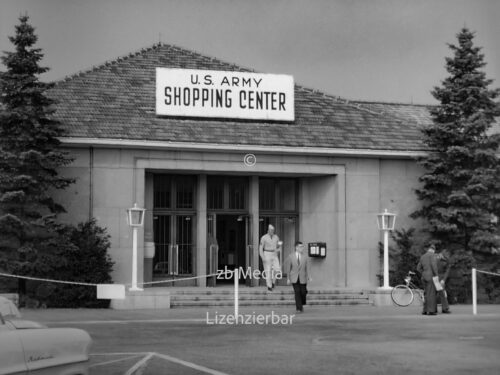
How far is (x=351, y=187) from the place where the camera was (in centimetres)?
2819

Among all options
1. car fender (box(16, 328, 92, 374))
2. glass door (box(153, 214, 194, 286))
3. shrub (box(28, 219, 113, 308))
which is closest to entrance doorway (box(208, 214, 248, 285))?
glass door (box(153, 214, 194, 286))

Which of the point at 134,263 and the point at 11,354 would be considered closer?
the point at 11,354

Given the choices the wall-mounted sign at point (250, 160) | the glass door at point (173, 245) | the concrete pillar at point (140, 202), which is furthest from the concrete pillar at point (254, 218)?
the concrete pillar at point (140, 202)

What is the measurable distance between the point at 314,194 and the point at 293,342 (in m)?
14.7

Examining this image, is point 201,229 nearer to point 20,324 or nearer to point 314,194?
point 314,194

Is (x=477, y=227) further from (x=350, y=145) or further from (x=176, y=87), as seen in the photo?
(x=176, y=87)

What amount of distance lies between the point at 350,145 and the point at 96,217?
28.1 ft

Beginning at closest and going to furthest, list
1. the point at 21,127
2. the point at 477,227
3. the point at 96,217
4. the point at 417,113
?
the point at 21,127 → the point at 96,217 → the point at 477,227 → the point at 417,113

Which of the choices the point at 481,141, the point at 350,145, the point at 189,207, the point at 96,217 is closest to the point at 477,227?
the point at 481,141

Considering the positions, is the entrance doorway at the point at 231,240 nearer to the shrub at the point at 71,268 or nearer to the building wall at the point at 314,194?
the building wall at the point at 314,194

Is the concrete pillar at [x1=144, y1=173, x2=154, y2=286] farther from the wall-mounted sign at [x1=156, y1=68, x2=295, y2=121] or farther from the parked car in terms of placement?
the parked car

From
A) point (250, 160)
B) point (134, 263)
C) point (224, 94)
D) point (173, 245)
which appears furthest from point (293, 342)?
point (224, 94)

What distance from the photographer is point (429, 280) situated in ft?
72.5

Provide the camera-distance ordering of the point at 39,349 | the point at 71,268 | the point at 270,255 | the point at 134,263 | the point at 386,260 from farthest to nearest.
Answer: the point at 270,255
the point at 386,260
the point at 71,268
the point at 134,263
the point at 39,349
